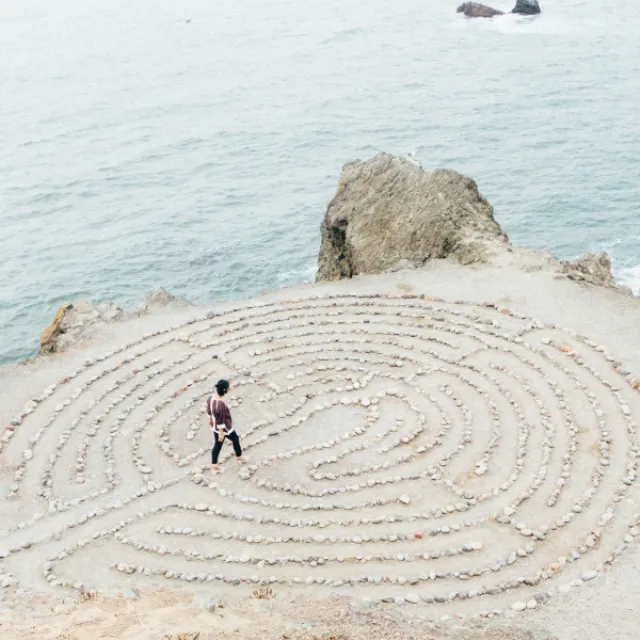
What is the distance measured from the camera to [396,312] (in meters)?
23.3

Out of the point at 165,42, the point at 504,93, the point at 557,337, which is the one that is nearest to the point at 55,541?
the point at 557,337

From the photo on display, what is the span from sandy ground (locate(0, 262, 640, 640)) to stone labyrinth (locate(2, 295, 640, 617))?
0.05 meters

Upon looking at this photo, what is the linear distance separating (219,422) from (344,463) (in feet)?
10.1

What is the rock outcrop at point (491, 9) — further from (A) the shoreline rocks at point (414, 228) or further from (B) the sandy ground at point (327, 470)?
(B) the sandy ground at point (327, 470)

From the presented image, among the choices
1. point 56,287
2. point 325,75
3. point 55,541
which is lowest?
point 56,287

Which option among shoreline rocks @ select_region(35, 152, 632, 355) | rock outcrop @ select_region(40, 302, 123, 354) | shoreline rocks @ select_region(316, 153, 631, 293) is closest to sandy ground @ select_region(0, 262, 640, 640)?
rock outcrop @ select_region(40, 302, 123, 354)

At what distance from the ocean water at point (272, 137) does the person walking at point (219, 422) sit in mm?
21005

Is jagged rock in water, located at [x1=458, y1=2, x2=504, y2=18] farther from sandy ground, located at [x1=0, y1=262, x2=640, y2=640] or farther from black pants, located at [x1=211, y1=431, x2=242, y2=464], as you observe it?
black pants, located at [x1=211, y1=431, x2=242, y2=464]

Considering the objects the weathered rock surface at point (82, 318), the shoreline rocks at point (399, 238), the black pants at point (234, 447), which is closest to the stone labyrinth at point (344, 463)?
the black pants at point (234, 447)

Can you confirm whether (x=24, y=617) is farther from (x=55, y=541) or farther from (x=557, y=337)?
(x=557, y=337)

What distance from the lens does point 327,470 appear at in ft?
58.2

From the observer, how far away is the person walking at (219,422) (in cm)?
1641

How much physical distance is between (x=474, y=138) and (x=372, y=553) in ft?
137

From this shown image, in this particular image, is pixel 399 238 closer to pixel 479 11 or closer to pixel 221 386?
pixel 221 386
